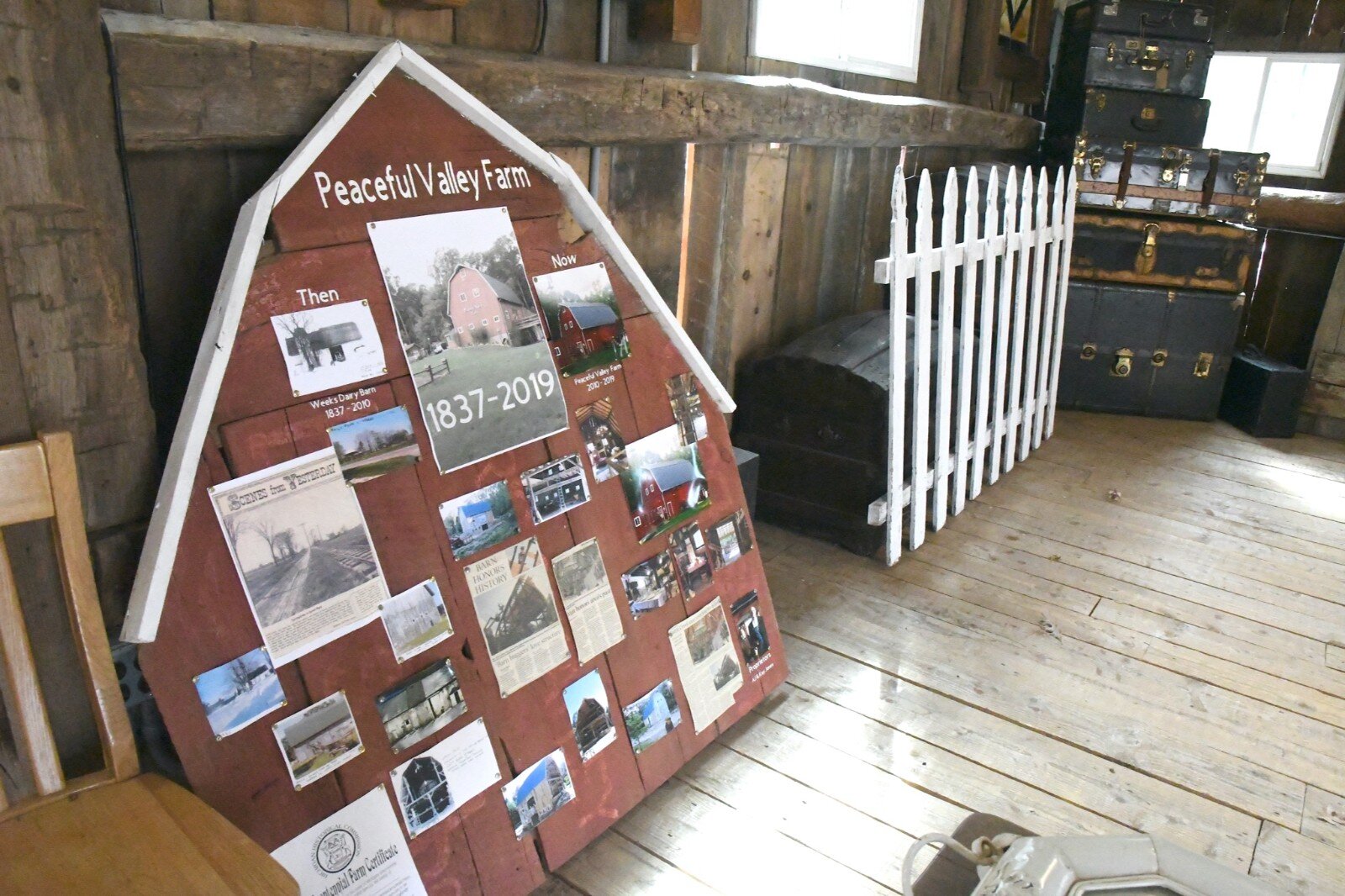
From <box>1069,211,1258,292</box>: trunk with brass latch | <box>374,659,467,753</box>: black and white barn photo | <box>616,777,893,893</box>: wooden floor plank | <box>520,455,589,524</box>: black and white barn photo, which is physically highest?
<box>1069,211,1258,292</box>: trunk with brass latch

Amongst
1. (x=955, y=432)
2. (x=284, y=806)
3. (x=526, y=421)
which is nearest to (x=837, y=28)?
(x=955, y=432)

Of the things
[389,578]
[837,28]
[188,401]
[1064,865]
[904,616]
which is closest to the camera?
[1064,865]

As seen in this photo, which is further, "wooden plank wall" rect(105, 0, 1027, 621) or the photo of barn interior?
"wooden plank wall" rect(105, 0, 1027, 621)

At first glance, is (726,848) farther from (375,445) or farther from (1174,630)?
(1174,630)

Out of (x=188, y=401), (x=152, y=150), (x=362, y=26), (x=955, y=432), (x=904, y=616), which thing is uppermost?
(x=362, y=26)

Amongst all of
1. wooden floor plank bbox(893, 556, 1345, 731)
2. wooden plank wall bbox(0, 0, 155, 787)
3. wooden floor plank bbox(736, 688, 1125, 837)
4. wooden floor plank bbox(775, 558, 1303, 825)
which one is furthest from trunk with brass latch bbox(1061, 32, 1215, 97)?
wooden plank wall bbox(0, 0, 155, 787)

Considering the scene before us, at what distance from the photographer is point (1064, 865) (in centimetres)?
106

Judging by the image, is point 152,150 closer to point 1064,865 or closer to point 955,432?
point 1064,865

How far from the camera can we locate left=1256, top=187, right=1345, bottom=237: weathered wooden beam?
4.26m

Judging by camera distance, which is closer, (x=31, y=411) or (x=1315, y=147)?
(x=31, y=411)

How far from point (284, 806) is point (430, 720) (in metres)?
0.24

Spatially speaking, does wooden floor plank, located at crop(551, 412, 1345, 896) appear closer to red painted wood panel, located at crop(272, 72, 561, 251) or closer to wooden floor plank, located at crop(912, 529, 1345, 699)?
wooden floor plank, located at crop(912, 529, 1345, 699)

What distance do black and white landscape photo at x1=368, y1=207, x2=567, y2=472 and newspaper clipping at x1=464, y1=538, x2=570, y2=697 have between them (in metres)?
0.19

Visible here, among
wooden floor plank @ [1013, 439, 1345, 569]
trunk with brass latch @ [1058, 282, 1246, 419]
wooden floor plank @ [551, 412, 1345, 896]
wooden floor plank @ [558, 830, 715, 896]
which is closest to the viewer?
wooden floor plank @ [558, 830, 715, 896]
